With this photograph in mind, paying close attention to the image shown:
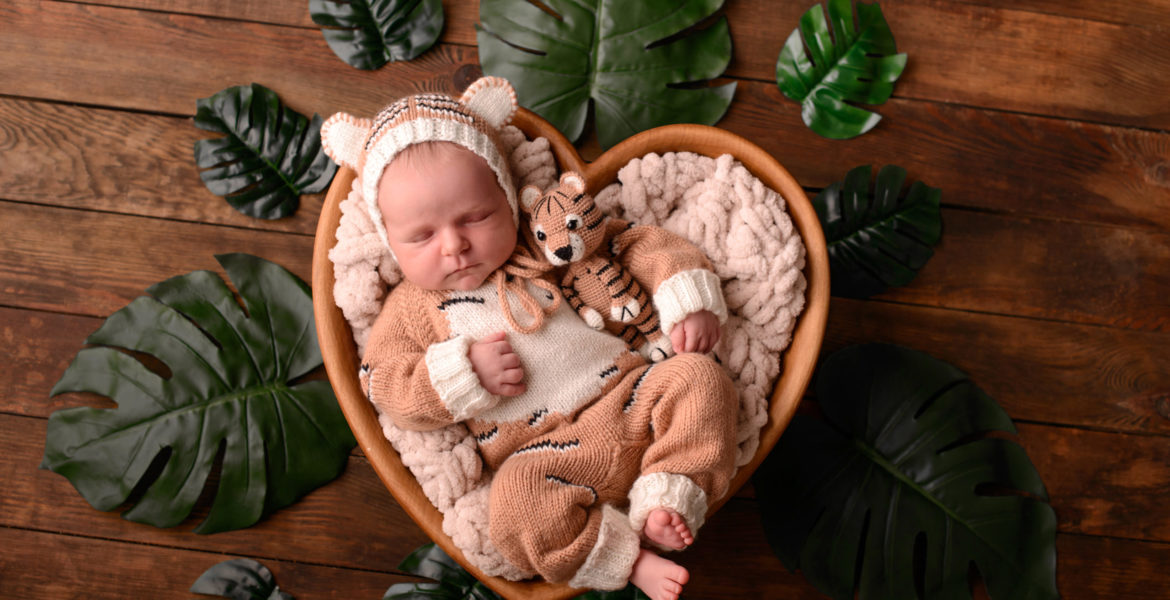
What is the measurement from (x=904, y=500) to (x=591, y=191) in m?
0.91

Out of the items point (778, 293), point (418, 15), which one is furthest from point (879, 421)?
point (418, 15)

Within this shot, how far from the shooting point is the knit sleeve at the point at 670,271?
121 cm

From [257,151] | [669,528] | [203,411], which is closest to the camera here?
[669,528]

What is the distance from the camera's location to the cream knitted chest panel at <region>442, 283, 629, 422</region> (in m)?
1.24

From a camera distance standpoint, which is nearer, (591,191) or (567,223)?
(567,223)

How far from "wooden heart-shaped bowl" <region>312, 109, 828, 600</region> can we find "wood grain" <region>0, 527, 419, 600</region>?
0.40 meters

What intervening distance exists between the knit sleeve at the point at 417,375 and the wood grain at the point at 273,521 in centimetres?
44

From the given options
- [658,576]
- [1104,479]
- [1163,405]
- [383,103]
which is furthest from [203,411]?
[1163,405]

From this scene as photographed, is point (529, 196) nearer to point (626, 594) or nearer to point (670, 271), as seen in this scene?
point (670, 271)

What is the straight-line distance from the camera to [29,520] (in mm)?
1539

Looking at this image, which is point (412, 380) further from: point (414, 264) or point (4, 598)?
point (4, 598)

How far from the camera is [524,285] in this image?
126 centimetres

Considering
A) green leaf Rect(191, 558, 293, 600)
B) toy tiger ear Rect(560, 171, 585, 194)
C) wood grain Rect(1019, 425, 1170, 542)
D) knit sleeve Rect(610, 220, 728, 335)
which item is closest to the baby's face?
toy tiger ear Rect(560, 171, 585, 194)

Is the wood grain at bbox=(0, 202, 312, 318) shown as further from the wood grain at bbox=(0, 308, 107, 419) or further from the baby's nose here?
the baby's nose
